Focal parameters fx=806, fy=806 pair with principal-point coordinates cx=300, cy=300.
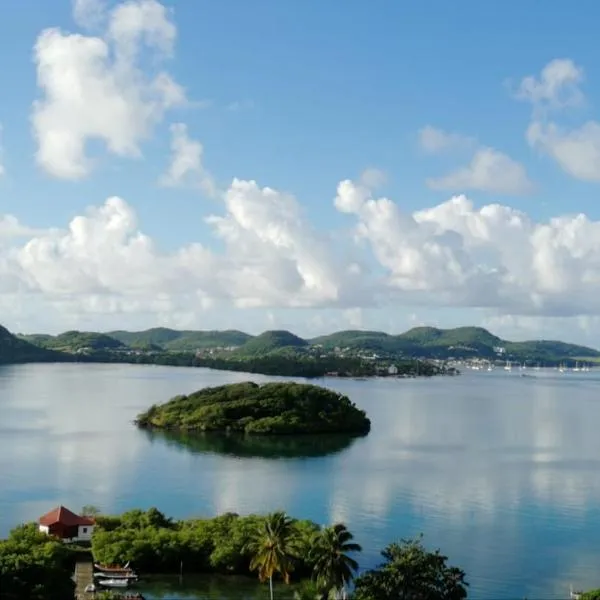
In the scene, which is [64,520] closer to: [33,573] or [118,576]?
[118,576]

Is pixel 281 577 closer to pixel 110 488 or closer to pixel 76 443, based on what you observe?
pixel 110 488

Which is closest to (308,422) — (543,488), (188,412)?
(188,412)

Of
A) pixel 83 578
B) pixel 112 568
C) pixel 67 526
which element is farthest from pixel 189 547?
pixel 67 526

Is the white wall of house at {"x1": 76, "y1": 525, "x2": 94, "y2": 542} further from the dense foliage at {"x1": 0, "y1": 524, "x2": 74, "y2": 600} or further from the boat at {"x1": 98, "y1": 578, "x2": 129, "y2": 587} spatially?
the boat at {"x1": 98, "y1": 578, "x2": 129, "y2": 587}

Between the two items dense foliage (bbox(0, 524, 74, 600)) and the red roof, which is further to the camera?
the red roof

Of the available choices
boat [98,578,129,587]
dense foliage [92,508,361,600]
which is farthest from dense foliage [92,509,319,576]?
boat [98,578,129,587]

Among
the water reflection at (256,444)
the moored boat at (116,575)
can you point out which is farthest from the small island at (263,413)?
the moored boat at (116,575)

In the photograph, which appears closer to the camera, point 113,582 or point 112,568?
point 113,582

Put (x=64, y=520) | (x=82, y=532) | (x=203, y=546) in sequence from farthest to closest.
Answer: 1. (x=82, y=532)
2. (x=64, y=520)
3. (x=203, y=546)
